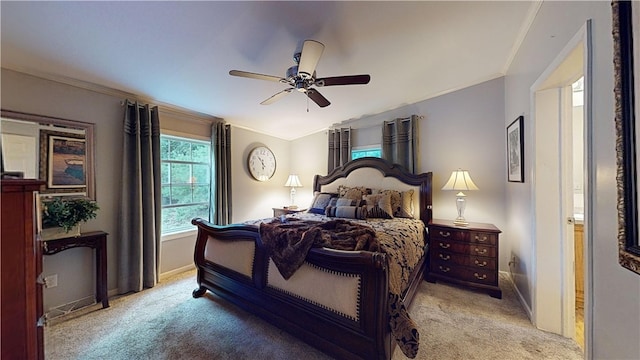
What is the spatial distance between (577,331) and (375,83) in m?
3.31

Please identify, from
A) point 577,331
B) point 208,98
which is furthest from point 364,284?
point 208,98

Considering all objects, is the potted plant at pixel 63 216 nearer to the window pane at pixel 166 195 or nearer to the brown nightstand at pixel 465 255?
the window pane at pixel 166 195

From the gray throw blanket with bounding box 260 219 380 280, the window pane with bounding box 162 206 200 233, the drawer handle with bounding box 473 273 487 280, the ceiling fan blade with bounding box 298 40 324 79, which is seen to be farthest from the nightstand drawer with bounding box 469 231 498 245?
the window pane with bounding box 162 206 200 233

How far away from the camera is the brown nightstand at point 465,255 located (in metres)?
2.77

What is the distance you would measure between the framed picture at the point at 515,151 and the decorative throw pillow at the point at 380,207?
5.08 feet

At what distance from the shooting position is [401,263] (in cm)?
211

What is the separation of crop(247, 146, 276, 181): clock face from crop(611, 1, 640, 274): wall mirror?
4.50 meters

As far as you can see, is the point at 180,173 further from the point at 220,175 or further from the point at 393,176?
the point at 393,176

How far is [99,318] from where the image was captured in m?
2.34

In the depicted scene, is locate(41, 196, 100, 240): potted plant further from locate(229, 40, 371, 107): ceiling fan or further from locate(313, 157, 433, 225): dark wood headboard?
locate(313, 157, 433, 225): dark wood headboard

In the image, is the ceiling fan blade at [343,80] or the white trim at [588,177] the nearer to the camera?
the white trim at [588,177]

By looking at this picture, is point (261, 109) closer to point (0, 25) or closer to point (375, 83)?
point (375, 83)

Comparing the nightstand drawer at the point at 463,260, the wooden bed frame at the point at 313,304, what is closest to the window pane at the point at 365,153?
the nightstand drawer at the point at 463,260

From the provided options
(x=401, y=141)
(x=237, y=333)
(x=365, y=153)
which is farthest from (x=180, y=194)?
(x=401, y=141)
